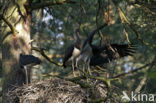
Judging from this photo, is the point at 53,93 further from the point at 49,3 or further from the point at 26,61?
the point at 49,3

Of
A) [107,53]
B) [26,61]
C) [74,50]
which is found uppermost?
[74,50]

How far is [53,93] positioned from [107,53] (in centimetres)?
267

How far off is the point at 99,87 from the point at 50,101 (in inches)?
42.9

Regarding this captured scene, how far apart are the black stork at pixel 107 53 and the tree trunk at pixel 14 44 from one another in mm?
1861

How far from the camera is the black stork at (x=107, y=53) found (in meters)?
7.82

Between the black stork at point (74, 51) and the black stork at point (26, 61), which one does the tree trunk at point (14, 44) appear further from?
the black stork at point (74, 51)

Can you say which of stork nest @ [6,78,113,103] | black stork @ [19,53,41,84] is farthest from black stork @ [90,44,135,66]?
stork nest @ [6,78,113,103]

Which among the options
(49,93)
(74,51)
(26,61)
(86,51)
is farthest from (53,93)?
(74,51)

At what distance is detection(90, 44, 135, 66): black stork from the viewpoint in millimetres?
7816

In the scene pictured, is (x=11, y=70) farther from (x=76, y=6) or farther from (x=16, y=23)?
(x=76, y=6)

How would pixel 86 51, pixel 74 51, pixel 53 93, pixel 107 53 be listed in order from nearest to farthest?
1. pixel 53 93
2. pixel 86 51
3. pixel 74 51
4. pixel 107 53

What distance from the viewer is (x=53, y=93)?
19.5 feet

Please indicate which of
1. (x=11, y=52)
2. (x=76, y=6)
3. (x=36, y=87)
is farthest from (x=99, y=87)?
(x=76, y=6)

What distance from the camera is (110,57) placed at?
805cm
